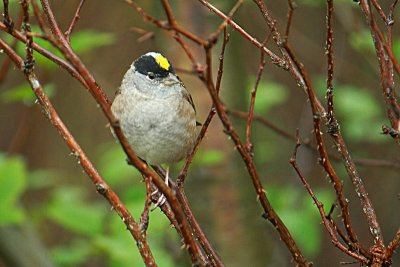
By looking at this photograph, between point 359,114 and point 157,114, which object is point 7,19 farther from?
point 359,114

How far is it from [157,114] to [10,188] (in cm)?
96

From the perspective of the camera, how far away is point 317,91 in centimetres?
562

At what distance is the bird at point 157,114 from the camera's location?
115 inches

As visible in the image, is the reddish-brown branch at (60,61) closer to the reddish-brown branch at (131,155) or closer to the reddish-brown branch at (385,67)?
the reddish-brown branch at (131,155)

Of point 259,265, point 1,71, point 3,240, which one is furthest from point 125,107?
point 259,265

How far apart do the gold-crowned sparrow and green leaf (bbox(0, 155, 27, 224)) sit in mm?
744

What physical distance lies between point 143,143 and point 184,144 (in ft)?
0.59

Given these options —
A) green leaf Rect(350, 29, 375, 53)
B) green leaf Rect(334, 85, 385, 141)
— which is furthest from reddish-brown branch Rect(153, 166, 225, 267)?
green leaf Rect(334, 85, 385, 141)

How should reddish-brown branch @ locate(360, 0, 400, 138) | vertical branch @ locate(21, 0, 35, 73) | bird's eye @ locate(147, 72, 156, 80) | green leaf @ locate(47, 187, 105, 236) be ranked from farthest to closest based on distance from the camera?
1. green leaf @ locate(47, 187, 105, 236)
2. bird's eye @ locate(147, 72, 156, 80)
3. reddish-brown branch @ locate(360, 0, 400, 138)
4. vertical branch @ locate(21, 0, 35, 73)

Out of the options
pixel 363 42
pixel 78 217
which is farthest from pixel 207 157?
pixel 363 42

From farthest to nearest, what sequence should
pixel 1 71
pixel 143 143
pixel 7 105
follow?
pixel 7 105 < pixel 1 71 < pixel 143 143

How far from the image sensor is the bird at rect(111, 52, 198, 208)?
292 centimetres

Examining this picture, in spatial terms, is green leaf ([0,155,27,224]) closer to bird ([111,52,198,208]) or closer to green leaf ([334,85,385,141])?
bird ([111,52,198,208])

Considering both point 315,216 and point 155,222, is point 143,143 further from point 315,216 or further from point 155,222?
point 315,216
